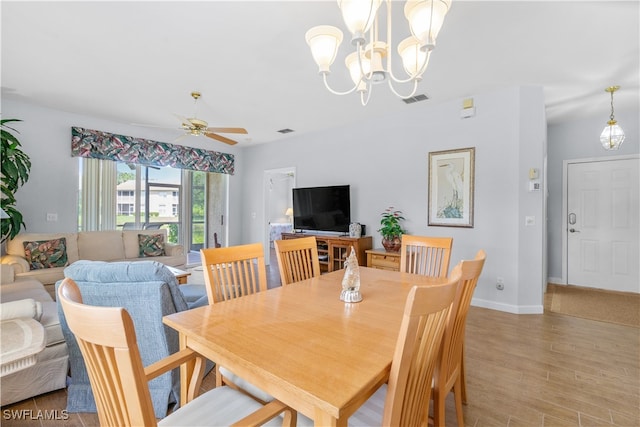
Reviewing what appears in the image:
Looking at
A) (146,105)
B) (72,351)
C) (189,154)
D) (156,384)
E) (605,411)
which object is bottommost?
(605,411)

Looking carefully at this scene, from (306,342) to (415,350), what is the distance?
1.26ft

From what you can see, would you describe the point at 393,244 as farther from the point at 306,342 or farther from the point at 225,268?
the point at 306,342

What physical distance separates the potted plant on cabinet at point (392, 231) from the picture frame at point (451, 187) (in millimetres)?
426

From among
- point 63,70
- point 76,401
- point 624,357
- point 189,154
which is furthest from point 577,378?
point 189,154

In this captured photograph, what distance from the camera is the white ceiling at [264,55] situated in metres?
2.16

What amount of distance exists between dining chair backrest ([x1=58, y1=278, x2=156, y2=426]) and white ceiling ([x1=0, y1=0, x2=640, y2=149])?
7.03ft

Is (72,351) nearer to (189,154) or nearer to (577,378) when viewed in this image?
(577,378)

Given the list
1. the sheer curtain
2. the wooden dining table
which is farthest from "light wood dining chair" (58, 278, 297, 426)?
the sheer curtain

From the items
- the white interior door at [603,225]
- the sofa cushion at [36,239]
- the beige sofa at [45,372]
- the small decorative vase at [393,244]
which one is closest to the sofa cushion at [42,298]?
the beige sofa at [45,372]

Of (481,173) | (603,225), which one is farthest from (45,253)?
(603,225)

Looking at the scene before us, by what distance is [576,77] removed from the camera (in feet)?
10.4

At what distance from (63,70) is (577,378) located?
208 inches

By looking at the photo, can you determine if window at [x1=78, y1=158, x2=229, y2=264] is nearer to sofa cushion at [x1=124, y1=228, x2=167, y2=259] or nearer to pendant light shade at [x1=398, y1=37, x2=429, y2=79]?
sofa cushion at [x1=124, y1=228, x2=167, y2=259]

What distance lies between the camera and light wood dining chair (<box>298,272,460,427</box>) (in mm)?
798
